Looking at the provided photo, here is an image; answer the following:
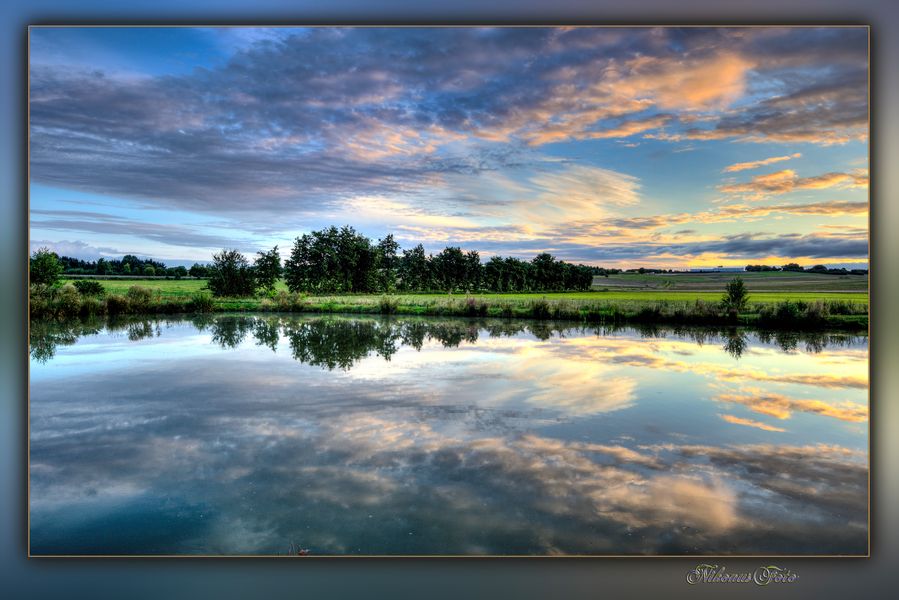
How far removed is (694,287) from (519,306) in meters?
1.69

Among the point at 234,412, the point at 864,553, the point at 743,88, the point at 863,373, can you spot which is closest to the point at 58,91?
the point at 234,412

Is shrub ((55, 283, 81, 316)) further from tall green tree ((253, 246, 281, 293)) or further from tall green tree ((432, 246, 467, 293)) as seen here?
tall green tree ((432, 246, 467, 293))

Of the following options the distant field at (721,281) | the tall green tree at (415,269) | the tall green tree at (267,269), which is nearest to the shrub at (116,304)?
the tall green tree at (267,269)

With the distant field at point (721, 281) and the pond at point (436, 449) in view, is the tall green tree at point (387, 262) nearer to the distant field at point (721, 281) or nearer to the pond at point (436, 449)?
the pond at point (436, 449)

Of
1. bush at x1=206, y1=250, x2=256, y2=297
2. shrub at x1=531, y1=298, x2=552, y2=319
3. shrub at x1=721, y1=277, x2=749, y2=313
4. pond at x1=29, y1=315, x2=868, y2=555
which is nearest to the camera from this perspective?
pond at x1=29, y1=315, x2=868, y2=555

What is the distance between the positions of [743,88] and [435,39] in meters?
2.44

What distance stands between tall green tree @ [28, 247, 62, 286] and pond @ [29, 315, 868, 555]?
40 cm

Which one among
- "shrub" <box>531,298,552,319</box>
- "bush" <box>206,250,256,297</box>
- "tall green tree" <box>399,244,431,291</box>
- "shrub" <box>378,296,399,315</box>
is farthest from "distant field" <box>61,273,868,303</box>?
"tall green tree" <box>399,244,431,291</box>

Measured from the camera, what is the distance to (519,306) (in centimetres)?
514

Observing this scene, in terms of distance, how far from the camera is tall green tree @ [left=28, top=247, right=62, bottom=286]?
3.52m

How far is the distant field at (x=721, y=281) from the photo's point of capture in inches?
150

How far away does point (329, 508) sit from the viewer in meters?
3.01

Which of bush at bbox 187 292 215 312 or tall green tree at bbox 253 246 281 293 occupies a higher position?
tall green tree at bbox 253 246 281 293

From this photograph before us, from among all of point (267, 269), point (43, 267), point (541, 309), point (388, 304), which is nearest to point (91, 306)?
point (43, 267)
